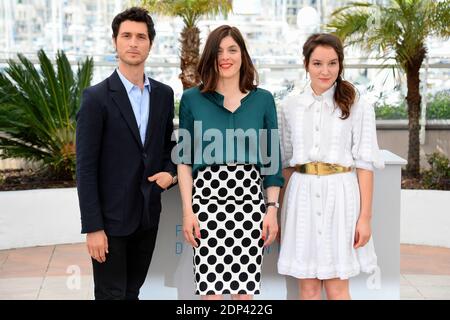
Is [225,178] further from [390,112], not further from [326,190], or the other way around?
[390,112]

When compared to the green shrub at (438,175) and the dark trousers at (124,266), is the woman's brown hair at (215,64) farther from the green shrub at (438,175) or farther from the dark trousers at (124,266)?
the green shrub at (438,175)

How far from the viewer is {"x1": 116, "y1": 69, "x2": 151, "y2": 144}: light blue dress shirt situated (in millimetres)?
2994

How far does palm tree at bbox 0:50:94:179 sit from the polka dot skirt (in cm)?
418

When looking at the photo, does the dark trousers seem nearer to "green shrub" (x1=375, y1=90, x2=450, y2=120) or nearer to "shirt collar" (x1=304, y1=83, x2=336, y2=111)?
"shirt collar" (x1=304, y1=83, x2=336, y2=111)

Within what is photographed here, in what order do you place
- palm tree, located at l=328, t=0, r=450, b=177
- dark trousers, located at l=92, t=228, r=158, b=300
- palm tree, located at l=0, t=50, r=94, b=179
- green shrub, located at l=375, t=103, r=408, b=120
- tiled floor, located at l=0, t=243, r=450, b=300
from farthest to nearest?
green shrub, located at l=375, t=103, r=408, b=120, palm tree, located at l=328, t=0, r=450, b=177, palm tree, located at l=0, t=50, r=94, b=179, tiled floor, located at l=0, t=243, r=450, b=300, dark trousers, located at l=92, t=228, r=158, b=300

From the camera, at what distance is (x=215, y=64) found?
2.97 meters

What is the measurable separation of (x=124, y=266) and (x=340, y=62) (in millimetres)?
1311

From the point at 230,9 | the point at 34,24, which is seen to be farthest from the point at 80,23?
the point at 230,9

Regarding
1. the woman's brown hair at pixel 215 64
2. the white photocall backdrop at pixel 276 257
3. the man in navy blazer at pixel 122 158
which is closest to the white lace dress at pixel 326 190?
the woman's brown hair at pixel 215 64

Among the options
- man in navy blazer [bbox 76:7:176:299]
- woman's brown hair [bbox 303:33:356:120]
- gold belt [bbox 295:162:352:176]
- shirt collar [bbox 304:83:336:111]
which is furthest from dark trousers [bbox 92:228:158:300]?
woman's brown hair [bbox 303:33:356:120]

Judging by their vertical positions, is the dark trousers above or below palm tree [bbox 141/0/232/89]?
below

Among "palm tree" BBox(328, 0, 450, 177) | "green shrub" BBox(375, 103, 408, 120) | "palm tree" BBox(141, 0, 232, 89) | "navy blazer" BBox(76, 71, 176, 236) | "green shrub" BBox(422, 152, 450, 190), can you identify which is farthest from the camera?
"green shrub" BBox(375, 103, 408, 120)

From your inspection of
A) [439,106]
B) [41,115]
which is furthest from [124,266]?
[439,106]
